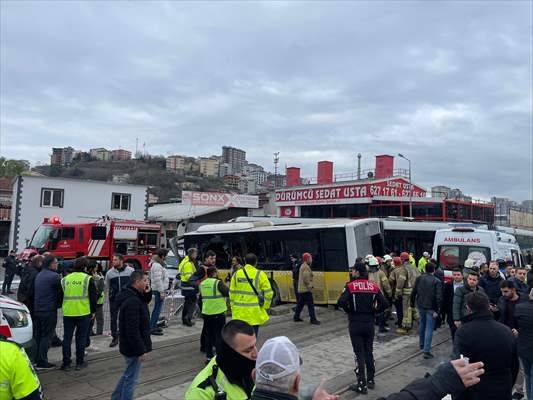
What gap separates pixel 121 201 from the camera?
33844 millimetres

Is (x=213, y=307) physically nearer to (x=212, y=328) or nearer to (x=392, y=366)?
(x=212, y=328)

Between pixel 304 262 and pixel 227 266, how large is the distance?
5246mm

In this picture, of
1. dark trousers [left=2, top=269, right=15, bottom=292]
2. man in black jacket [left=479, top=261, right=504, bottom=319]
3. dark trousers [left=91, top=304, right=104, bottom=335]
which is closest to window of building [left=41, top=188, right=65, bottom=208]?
dark trousers [left=2, top=269, right=15, bottom=292]

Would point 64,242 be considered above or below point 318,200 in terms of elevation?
below

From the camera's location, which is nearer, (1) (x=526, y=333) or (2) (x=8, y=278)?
(1) (x=526, y=333)

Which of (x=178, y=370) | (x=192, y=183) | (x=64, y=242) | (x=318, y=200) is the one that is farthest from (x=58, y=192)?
(x=192, y=183)

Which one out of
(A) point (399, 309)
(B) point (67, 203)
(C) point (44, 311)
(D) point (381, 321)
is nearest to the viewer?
(C) point (44, 311)

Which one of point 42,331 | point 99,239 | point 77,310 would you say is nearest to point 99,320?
point 42,331

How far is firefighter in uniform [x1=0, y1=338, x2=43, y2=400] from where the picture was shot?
2771 millimetres

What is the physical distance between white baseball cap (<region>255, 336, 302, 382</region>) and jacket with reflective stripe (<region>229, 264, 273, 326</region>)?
490 centimetres

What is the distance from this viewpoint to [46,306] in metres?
7.46

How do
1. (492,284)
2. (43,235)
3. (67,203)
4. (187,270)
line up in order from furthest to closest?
(67,203)
(43,235)
(187,270)
(492,284)

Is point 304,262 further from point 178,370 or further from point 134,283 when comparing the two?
point 134,283

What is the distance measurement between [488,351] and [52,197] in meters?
32.3
